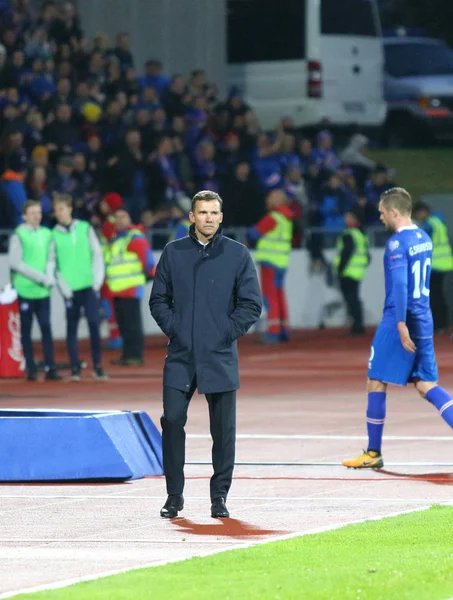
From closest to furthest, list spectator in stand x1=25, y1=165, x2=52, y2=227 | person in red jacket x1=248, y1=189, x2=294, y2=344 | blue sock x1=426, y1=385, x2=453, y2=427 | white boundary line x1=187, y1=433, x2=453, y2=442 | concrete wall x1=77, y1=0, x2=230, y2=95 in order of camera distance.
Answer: blue sock x1=426, y1=385, x2=453, y2=427, white boundary line x1=187, y1=433, x2=453, y2=442, spectator in stand x1=25, y1=165, x2=52, y2=227, person in red jacket x1=248, y1=189, x2=294, y2=344, concrete wall x1=77, y1=0, x2=230, y2=95

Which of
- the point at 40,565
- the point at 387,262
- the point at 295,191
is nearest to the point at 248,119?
the point at 295,191

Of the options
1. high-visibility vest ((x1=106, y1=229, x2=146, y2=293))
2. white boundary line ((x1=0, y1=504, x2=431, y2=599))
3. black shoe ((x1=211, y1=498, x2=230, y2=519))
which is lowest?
high-visibility vest ((x1=106, y1=229, x2=146, y2=293))

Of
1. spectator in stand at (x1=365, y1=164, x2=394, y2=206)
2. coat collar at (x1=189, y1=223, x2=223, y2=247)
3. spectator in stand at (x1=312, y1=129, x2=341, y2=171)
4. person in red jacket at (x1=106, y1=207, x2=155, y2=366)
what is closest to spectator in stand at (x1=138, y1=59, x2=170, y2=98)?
spectator in stand at (x1=312, y1=129, x2=341, y2=171)

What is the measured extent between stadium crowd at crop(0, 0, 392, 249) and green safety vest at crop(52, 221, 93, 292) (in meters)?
5.28

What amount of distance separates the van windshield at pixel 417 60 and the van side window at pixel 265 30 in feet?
12.8

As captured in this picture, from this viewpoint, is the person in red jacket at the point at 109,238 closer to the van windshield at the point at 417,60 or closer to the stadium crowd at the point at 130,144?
the stadium crowd at the point at 130,144

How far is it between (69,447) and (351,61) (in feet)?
77.4

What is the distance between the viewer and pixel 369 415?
41.9 feet

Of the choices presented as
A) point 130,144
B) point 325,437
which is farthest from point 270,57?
point 325,437

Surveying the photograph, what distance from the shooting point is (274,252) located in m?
26.1

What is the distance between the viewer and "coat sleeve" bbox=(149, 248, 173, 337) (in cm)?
1034

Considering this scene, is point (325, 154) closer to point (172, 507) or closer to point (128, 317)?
point (128, 317)

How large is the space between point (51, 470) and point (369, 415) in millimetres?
2349

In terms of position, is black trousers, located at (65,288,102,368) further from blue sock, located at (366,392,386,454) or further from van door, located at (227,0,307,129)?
van door, located at (227,0,307,129)
